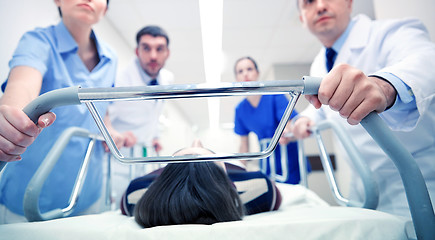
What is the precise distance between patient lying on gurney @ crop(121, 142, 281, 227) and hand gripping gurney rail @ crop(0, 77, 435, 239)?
0.26 meters

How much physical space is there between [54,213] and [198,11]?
2509 millimetres

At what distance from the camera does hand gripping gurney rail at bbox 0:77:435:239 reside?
448mm

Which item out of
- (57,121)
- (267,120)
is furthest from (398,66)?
(267,120)

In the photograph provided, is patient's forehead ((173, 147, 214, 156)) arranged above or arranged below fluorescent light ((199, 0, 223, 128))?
below

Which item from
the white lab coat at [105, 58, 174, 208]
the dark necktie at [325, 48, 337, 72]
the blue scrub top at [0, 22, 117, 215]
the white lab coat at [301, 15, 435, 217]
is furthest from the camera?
the white lab coat at [105, 58, 174, 208]

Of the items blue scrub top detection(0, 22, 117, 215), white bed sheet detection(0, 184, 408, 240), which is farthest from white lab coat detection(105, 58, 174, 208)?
white bed sheet detection(0, 184, 408, 240)

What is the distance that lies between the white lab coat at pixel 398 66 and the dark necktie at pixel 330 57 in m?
0.11

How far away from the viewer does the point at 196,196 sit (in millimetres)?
778

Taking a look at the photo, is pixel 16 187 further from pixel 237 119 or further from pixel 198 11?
pixel 198 11

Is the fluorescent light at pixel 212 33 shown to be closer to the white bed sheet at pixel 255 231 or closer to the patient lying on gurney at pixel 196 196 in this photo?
the patient lying on gurney at pixel 196 196

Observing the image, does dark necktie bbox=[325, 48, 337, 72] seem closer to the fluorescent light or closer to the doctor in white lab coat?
the doctor in white lab coat

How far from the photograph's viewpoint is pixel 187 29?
10.7 feet

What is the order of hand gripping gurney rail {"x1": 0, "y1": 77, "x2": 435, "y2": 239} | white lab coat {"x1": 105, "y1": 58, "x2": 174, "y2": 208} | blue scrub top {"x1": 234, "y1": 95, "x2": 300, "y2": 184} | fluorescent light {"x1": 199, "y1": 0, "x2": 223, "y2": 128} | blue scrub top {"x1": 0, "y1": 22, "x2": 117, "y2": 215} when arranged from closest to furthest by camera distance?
hand gripping gurney rail {"x1": 0, "y1": 77, "x2": 435, "y2": 239} < blue scrub top {"x1": 0, "y1": 22, "x2": 117, "y2": 215} < white lab coat {"x1": 105, "y1": 58, "x2": 174, "y2": 208} < blue scrub top {"x1": 234, "y1": 95, "x2": 300, "y2": 184} < fluorescent light {"x1": 199, "y1": 0, "x2": 223, "y2": 128}

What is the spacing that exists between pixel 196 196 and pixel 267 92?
1.47 ft
